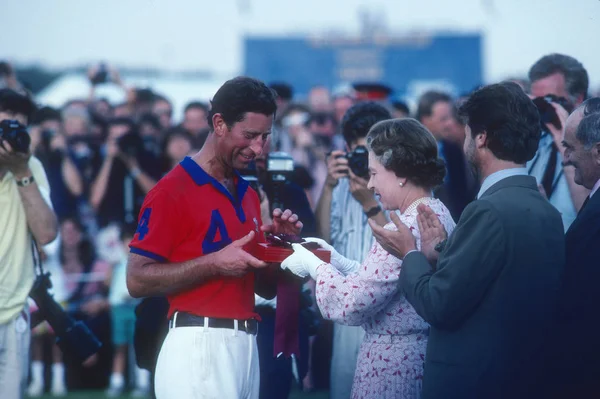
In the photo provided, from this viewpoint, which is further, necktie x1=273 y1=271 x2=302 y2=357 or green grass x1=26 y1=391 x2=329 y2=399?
green grass x1=26 y1=391 x2=329 y2=399

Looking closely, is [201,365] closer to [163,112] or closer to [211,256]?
[211,256]

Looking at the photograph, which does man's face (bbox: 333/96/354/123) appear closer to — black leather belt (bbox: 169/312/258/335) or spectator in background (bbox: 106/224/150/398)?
spectator in background (bbox: 106/224/150/398)

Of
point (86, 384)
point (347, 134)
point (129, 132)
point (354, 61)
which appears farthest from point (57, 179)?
point (354, 61)

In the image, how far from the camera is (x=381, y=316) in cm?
379

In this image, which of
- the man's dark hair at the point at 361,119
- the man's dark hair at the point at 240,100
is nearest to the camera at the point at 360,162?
the man's dark hair at the point at 361,119

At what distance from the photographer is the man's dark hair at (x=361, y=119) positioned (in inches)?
210

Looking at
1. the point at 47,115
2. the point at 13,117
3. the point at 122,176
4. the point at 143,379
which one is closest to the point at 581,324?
the point at 13,117

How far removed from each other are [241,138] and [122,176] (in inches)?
185

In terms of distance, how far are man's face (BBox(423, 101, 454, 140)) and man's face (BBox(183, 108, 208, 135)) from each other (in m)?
→ 2.54

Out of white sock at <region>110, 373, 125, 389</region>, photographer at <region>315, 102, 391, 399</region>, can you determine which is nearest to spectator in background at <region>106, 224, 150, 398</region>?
white sock at <region>110, 373, 125, 389</region>

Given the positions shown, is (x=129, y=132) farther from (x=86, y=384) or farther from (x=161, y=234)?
(x=161, y=234)

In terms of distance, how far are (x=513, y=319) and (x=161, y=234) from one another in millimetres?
1505

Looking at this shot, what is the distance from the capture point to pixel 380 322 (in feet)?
12.4

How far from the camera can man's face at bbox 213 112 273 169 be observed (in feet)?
12.4
